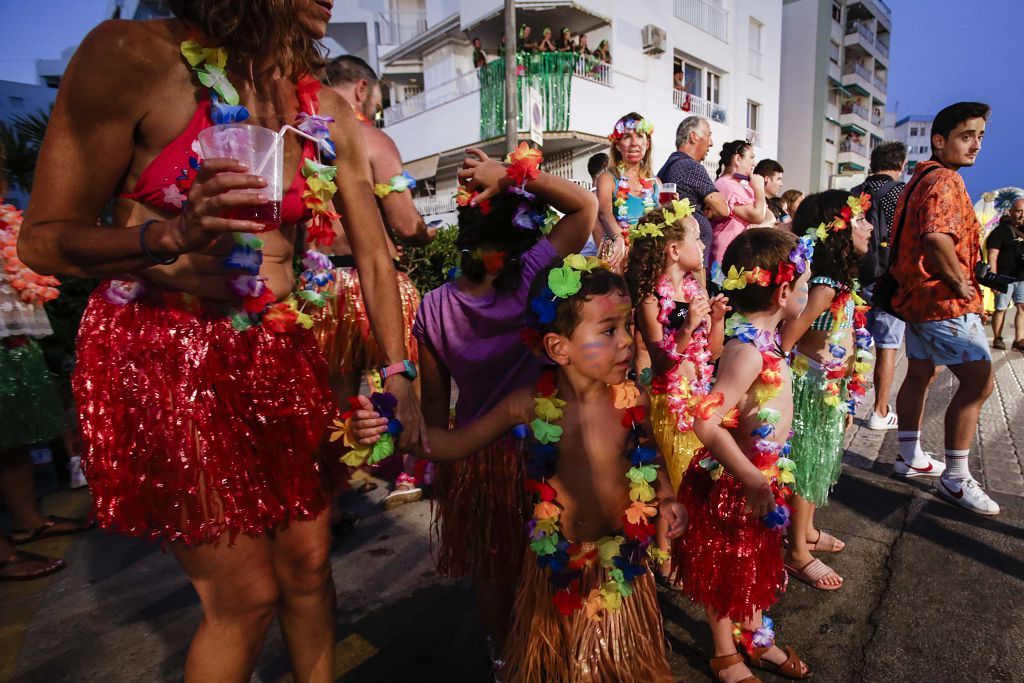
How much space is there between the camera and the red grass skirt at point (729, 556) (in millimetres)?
1932

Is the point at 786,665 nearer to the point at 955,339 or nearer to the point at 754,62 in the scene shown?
the point at 955,339

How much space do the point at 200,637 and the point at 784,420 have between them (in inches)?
79.7

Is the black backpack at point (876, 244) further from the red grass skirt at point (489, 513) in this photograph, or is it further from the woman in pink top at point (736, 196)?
the red grass skirt at point (489, 513)

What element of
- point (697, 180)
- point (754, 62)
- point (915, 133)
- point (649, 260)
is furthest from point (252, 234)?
point (915, 133)

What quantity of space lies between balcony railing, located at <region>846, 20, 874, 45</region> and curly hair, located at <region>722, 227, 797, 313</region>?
113 ft

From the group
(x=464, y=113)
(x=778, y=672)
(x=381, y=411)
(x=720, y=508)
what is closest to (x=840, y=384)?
(x=720, y=508)

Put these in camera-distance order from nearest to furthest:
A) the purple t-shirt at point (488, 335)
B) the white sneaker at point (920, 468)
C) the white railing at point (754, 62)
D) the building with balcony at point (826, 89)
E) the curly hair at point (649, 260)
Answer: the purple t-shirt at point (488, 335) → the curly hair at point (649, 260) → the white sneaker at point (920, 468) → the white railing at point (754, 62) → the building with balcony at point (826, 89)

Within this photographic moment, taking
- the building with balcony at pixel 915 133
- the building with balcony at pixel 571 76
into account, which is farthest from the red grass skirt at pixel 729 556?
the building with balcony at pixel 915 133

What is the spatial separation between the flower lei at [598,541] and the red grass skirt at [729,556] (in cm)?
43

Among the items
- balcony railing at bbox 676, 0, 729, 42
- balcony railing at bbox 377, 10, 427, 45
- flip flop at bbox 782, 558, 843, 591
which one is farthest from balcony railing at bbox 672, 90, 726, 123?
flip flop at bbox 782, 558, 843, 591

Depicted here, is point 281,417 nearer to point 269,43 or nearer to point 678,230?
point 269,43

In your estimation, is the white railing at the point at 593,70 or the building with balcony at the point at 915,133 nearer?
the white railing at the point at 593,70

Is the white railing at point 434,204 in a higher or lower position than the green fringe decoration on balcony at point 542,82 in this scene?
lower

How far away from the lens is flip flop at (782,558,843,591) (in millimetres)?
2445
